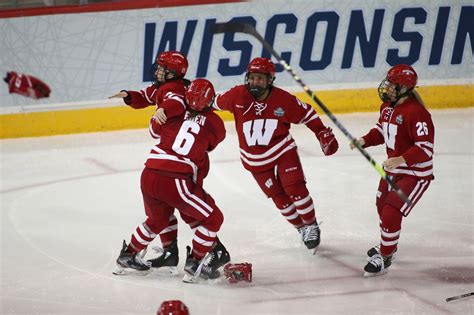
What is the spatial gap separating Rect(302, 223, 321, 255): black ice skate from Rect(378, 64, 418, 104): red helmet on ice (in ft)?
2.95

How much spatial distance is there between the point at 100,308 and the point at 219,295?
59 centimetres

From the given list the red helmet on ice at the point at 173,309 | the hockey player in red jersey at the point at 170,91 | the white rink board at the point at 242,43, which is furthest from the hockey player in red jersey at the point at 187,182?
the white rink board at the point at 242,43

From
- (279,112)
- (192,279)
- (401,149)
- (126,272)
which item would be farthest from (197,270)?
(401,149)

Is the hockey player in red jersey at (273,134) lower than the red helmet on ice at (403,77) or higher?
lower

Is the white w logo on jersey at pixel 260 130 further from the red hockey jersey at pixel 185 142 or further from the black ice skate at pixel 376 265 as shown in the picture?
the black ice skate at pixel 376 265

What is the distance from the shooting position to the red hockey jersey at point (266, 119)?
4.99m

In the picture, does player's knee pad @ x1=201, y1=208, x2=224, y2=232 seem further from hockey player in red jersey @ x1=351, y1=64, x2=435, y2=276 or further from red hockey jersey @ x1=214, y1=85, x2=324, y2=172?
hockey player in red jersey @ x1=351, y1=64, x2=435, y2=276

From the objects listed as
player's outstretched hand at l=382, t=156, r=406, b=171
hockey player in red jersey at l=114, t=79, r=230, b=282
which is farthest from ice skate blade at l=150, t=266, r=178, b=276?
player's outstretched hand at l=382, t=156, r=406, b=171

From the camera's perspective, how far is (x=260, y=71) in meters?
4.88

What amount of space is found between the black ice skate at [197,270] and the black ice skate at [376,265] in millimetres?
793

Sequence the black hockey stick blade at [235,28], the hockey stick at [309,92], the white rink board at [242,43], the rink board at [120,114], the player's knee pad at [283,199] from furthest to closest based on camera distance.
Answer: the rink board at [120,114]
the white rink board at [242,43]
the player's knee pad at [283,199]
the black hockey stick blade at [235,28]
the hockey stick at [309,92]

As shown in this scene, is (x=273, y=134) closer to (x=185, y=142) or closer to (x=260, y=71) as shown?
(x=260, y=71)

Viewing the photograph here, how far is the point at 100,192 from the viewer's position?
21.4ft

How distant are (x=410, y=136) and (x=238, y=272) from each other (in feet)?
3.65
